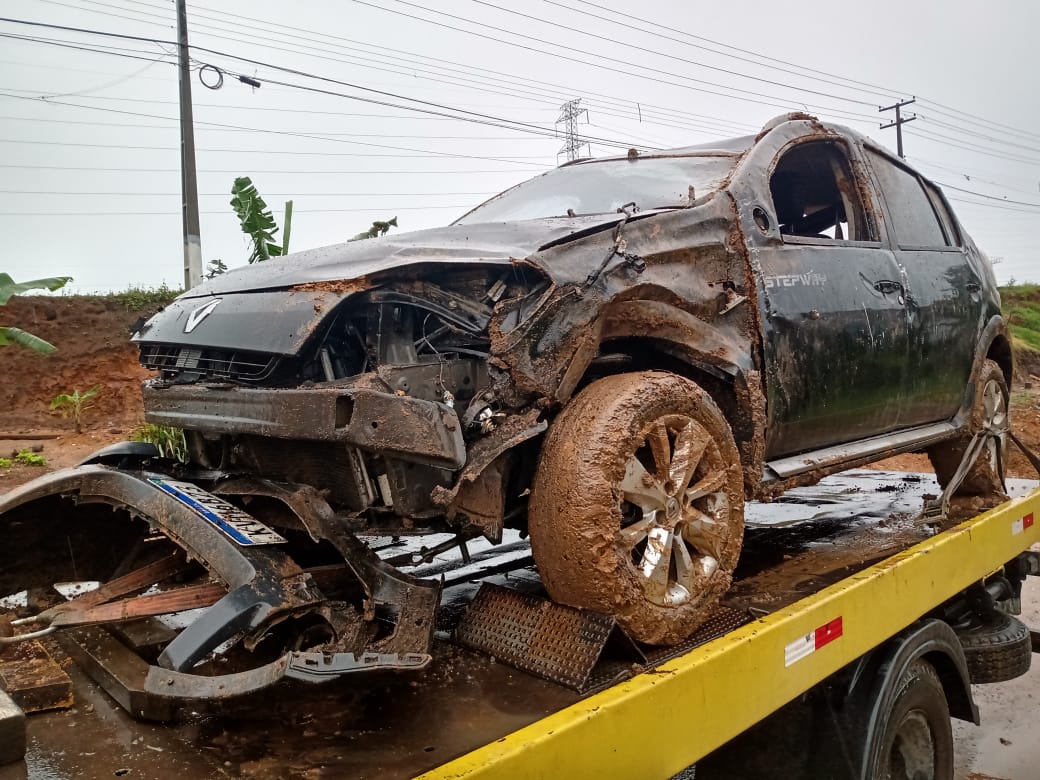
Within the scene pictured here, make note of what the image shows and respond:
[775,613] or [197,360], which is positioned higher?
[197,360]

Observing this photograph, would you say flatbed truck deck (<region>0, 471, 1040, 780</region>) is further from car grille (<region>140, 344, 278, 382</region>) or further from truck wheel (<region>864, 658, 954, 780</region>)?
car grille (<region>140, 344, 278, 382</region>)

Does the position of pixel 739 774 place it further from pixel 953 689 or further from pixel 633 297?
pixel 633 297

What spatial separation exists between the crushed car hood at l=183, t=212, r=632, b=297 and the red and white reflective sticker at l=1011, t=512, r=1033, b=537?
8.75ft

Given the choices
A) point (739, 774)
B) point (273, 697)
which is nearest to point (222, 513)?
point (273, 697)

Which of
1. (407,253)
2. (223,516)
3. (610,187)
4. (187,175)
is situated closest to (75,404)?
(187,175)

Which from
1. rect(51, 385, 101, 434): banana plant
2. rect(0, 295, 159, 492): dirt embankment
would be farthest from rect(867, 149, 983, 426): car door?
rect(0, 295, 159, 492): dirt embankment

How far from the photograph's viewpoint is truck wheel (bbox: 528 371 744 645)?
7.50 ft

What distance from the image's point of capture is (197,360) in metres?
2.69

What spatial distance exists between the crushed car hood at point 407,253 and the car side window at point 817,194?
112cm

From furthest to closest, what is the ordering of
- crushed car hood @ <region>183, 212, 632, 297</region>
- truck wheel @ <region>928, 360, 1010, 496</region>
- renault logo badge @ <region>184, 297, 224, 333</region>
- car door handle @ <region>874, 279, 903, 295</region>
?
truck wheel @ <region>928, 360, 1010, 496</region>
car door handle @ <region>874, 279, 903, 295</region>
renault logo badge @ <region>184, 297, 224, 333</region>
crushed car hood @ <region>183, 212, 632, 297</region>

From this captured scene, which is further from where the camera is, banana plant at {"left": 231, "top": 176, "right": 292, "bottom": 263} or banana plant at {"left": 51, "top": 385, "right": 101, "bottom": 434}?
banana plant at {"left": 51, "top": 385, "right": 101, "bottom": 434}

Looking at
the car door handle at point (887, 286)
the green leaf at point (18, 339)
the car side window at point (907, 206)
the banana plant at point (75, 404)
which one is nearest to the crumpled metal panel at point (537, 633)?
the car door handle at point (887, 286)

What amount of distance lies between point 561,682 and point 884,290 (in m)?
2.46

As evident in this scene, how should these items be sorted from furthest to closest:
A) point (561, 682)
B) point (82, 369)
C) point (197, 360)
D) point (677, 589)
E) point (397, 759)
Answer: point (82, 369) → point (197, 360) → point (677, 589) → point (561, 682) → point (397, 759)
